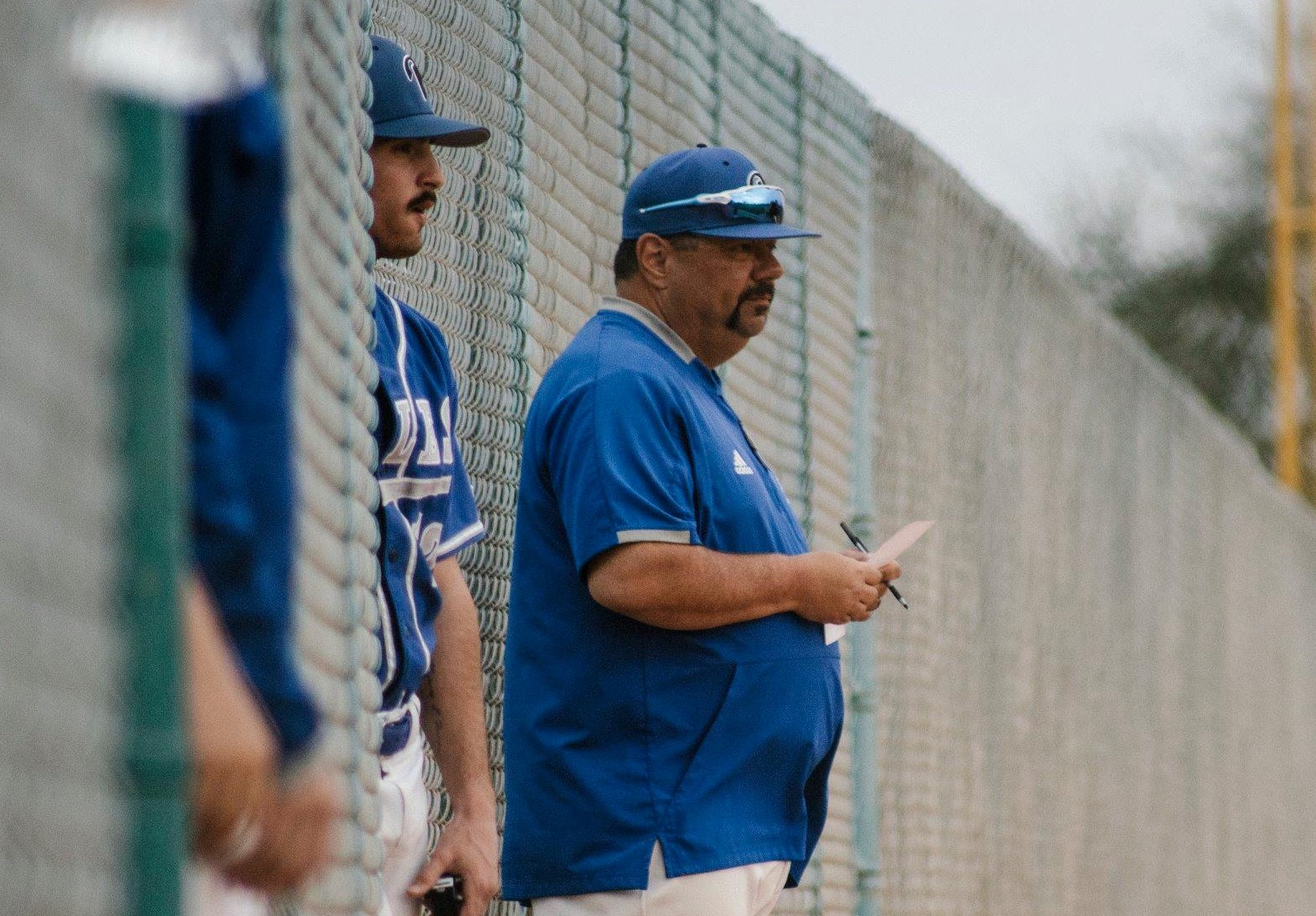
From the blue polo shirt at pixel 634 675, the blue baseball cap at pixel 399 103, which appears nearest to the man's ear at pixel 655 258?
the blue polo shirt at pixel 634 675

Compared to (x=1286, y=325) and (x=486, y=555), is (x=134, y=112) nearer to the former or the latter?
(x=486, y=555)

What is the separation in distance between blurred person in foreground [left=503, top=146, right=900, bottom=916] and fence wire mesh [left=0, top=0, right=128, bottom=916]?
2.19 metres

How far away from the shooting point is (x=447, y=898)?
368 cm

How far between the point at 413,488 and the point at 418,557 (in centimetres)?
12

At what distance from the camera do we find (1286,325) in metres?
19.8

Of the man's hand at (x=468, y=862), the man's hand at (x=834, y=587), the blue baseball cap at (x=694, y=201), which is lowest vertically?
the man's hand at (x=468, y=862)

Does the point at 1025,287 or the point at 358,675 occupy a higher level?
the point at 1025,287

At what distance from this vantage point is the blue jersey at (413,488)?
11.7 ft

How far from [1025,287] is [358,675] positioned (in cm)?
580

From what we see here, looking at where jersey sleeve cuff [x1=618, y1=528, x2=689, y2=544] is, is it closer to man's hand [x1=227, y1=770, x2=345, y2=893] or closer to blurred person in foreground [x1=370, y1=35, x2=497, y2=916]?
blurred person in foreground [x1=370, y1=35, x2=497, y2=916]

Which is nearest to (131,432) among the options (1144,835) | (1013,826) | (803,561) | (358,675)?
(358,675)

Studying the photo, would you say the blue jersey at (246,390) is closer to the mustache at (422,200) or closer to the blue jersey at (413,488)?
the blue jersey at (413,488)

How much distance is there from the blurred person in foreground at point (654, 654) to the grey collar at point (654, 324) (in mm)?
53

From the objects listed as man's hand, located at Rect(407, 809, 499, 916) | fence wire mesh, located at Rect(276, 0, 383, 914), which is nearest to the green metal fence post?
fence wire mesh, located at Rect(276, 0, 383, 914)
